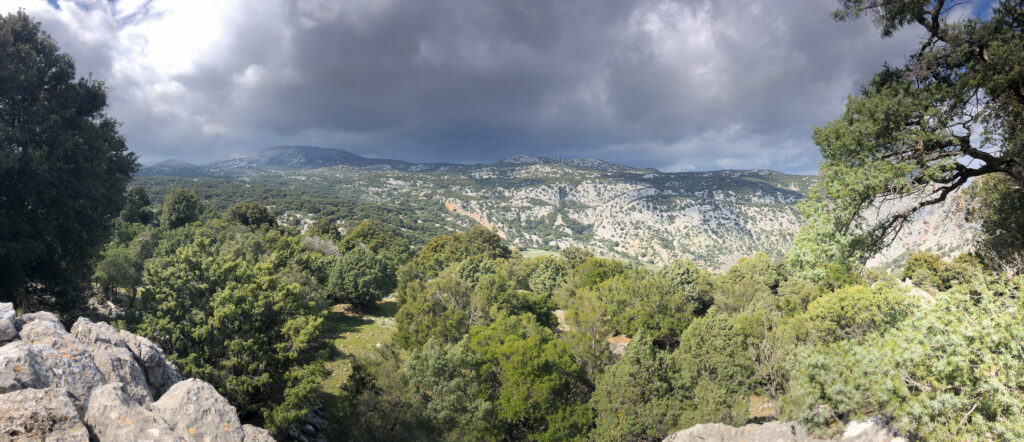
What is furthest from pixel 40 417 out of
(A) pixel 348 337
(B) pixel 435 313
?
(A) pixel 348 337

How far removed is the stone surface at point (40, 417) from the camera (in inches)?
276

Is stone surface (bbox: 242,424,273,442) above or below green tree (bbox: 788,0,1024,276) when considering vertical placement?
A: below

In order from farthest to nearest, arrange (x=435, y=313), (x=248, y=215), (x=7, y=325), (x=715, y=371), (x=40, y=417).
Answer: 1. (x=248, y=215)
2. (x=435, y=313)
3. (x=715, y=371)
4. (x=7, y=325)
5. (x=40, y=417)

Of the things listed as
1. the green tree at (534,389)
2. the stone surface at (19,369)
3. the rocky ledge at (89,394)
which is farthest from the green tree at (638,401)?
the stone surface at (19,369)

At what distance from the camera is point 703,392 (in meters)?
25.7

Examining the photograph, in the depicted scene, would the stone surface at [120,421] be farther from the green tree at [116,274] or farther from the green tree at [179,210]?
the green tree at [179,210]

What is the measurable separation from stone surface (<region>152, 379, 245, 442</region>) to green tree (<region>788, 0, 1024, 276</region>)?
1614 cm

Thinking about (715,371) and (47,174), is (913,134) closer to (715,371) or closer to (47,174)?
(715,371)

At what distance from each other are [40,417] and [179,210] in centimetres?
9837

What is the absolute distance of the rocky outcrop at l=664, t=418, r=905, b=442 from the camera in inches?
489

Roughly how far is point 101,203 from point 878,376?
35.6 meters

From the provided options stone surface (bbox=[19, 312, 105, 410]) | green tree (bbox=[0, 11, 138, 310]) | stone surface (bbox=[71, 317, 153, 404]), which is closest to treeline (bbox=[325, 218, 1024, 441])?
stone surface (bbox=[71, 317, 153, 404])

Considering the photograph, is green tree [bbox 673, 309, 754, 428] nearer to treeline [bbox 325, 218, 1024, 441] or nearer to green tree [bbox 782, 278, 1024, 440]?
treeline [bbox 325, 218, 1024, 441]

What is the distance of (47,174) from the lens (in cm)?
1912
